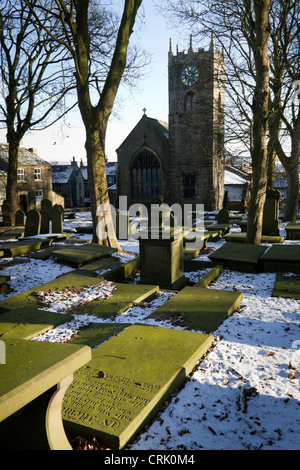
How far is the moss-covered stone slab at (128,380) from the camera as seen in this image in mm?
2762

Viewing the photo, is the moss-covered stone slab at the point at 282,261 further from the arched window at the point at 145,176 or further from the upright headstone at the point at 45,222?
the arched window at the point at 145,176

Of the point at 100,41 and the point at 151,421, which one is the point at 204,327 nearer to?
the point at 151,421

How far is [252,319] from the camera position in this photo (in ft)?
17.1

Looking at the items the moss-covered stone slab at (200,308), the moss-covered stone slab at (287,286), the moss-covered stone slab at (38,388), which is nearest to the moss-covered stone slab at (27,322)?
the moss-covered stone slab at (200,308)

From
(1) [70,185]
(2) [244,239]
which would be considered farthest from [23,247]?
(1) [70,185]

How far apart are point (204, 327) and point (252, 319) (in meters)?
0.92

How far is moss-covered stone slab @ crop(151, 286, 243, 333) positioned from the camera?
4902 millimetres

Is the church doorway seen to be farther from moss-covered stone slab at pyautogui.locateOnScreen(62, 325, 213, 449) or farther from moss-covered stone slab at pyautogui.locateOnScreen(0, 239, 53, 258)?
moss-covered stone slab at pyautogui.locateOnScreen(62, 325, 213, 449)

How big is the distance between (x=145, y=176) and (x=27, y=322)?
29.7m

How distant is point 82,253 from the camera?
347 inches

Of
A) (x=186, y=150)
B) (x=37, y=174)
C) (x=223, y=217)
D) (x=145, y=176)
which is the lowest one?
(x=223, y=217)

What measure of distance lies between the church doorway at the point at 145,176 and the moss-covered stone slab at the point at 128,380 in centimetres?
2911

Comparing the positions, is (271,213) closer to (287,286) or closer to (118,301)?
(287,286)
